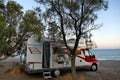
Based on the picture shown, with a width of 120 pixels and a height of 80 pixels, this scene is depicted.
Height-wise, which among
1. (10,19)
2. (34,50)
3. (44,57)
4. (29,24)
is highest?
(10,19)

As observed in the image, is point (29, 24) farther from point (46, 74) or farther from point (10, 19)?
point (46, 74)

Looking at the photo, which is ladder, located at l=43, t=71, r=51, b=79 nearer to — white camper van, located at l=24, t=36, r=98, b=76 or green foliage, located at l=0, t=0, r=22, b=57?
white camper van, located at l=24, t=36, r=98, b=76

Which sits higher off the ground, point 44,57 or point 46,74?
point 44,57

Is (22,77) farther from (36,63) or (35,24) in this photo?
(35,24)

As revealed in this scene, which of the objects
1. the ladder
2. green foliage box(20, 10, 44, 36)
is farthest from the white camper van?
green foliage box(20, 10, 44, 36)

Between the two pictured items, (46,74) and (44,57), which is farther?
(44,57)

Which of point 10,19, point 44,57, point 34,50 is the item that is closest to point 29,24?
point 10,19

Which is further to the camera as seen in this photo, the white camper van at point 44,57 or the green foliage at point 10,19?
the green foliage at point 10,19

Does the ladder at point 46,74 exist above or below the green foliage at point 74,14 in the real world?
below

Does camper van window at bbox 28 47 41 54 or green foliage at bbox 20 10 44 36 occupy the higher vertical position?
green foliage at bbox 20 10 44 36

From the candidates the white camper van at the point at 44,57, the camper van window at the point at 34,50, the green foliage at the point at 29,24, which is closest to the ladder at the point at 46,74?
the white camper van at the point at 44,57

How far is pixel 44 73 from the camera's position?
2172 cm

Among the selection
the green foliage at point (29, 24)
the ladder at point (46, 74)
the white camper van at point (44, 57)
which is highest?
the green foliage at point (29, 24)

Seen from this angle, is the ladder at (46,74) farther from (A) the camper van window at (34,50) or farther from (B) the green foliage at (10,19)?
(B) the green foliage at (10,19)
